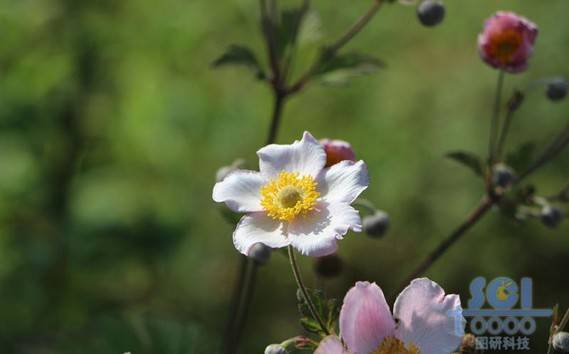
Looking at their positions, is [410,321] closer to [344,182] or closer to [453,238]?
[344,182]

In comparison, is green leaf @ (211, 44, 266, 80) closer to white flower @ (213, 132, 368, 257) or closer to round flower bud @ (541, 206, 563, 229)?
white flower @ (213, 132, 368, 257)

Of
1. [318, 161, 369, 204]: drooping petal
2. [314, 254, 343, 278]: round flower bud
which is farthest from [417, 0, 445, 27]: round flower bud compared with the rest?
[318, 161, 369, 204]: drooping petal

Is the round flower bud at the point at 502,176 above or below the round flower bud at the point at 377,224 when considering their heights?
above

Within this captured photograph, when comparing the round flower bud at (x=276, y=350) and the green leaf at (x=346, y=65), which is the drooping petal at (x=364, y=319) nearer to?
the round flower bud at (x=276, y=350)

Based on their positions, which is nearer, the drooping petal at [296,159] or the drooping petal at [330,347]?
the drooping petal at [330,347]

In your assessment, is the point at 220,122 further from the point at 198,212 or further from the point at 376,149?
the point at 376,149

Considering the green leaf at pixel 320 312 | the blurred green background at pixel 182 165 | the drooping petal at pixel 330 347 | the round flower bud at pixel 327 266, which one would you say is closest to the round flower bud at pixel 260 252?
the round flower bud at pixel 327 266
